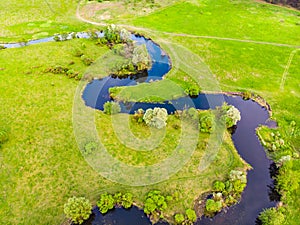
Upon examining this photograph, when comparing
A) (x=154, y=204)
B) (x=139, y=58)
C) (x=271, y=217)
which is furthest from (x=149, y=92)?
(x=271, y=217)

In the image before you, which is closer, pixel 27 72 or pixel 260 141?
pixel 260 141

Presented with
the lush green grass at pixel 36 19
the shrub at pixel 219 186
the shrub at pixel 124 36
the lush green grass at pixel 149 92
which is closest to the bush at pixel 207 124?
the lush green grass at pixel 149 92

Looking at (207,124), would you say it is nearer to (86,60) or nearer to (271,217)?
(271,217)

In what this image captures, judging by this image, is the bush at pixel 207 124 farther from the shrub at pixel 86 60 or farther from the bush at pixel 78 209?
the shrub at pixel 86 60

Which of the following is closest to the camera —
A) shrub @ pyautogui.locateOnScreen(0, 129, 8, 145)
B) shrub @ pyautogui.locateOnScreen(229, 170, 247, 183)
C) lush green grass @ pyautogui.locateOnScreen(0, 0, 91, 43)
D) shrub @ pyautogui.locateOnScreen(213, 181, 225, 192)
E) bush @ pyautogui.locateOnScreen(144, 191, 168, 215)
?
bush @ pyautogui.locateOnScreen(144, 191, 168, 215)

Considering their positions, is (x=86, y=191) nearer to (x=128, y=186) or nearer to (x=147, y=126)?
(x=128, y=186)

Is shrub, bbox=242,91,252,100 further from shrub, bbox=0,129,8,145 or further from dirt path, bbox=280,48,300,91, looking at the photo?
shrub, bbox=0,129,8,145

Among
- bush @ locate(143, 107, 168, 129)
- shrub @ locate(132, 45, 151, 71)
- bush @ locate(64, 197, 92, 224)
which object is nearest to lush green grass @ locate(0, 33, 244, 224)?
bush @ locate(143, 107, 168, 129)

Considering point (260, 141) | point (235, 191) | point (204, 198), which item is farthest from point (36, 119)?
point (260, 141)
